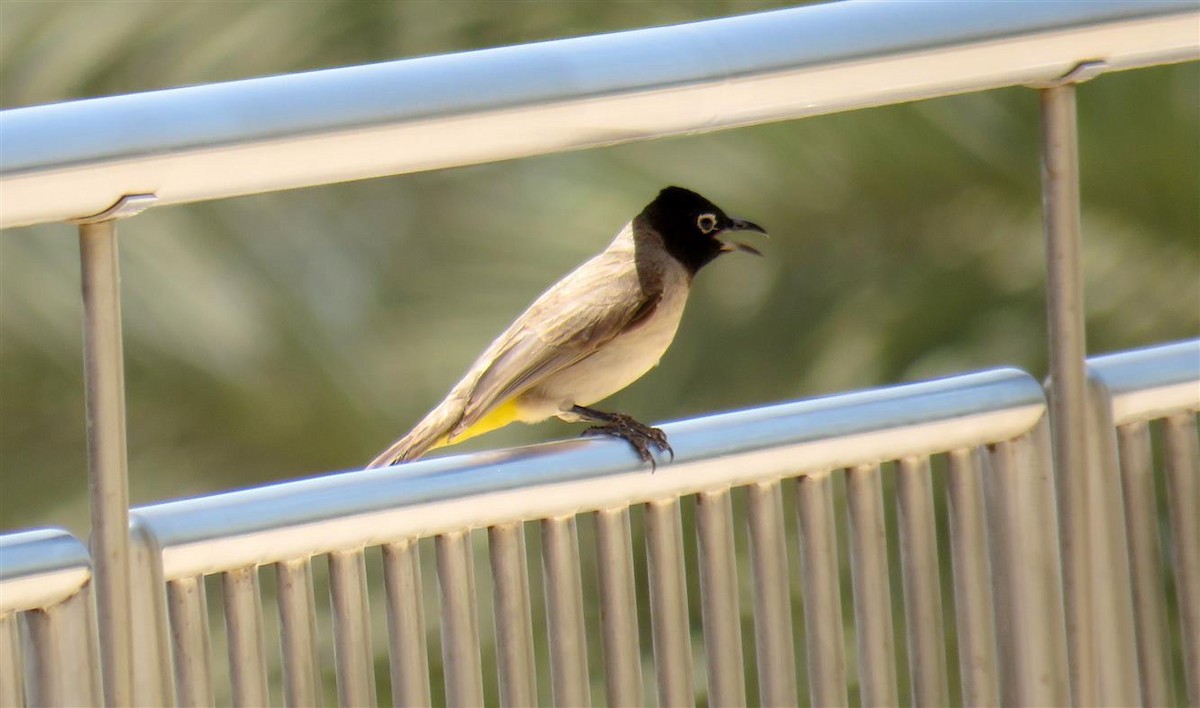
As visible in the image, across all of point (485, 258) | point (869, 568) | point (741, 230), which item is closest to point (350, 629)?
point (869, 568)

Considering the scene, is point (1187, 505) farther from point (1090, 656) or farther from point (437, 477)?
point (437, 477)

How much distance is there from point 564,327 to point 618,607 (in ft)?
4.43

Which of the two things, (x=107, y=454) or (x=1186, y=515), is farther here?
(x=1186, y=515)

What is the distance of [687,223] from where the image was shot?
2879 mm

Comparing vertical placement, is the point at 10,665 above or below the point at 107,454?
below

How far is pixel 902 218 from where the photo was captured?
527 cm

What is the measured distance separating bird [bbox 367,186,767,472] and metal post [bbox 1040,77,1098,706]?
3.07 feet

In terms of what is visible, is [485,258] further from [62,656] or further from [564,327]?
[62,656]

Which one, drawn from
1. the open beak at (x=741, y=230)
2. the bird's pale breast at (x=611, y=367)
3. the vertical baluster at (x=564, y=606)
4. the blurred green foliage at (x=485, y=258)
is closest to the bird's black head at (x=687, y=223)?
the open beak at (x=741, y=230)

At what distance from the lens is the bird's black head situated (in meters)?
2.84

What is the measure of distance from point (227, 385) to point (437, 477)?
501 centimetres

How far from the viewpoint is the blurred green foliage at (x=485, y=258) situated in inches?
203

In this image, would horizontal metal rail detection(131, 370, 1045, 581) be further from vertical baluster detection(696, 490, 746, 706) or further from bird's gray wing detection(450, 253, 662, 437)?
bird's gray wing detection(450, 253, 662, 437)

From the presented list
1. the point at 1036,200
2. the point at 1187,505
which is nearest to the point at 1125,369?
the point at 1187,505
